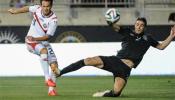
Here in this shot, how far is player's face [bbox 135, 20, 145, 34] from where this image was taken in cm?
1573

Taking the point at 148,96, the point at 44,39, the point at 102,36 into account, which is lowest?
the point at 102,36

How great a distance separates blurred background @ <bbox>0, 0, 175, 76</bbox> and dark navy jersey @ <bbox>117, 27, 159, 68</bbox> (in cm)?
1075

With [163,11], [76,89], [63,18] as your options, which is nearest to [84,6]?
[63,18]

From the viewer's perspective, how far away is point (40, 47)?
649 inches

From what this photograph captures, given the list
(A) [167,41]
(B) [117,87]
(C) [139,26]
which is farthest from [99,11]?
(B) [117,87]

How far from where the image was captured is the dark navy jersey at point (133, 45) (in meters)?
15.9

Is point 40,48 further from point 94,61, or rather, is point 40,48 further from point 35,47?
point 94,61

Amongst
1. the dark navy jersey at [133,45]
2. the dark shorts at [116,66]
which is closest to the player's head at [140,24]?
the dark navy jersey at [133,45]

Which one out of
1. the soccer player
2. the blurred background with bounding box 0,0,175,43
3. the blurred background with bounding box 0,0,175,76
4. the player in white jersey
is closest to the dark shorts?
the soccer player

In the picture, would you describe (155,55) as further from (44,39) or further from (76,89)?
(44,39)

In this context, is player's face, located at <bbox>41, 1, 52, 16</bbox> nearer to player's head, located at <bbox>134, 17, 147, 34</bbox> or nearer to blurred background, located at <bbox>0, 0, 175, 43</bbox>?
player's head, located at <bbox>134, 17, 147, 34</bbox>

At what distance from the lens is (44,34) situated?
16.5 m

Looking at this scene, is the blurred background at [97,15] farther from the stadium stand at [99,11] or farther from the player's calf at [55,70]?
the player's calf at [55,70]

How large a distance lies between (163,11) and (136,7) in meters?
1.18
